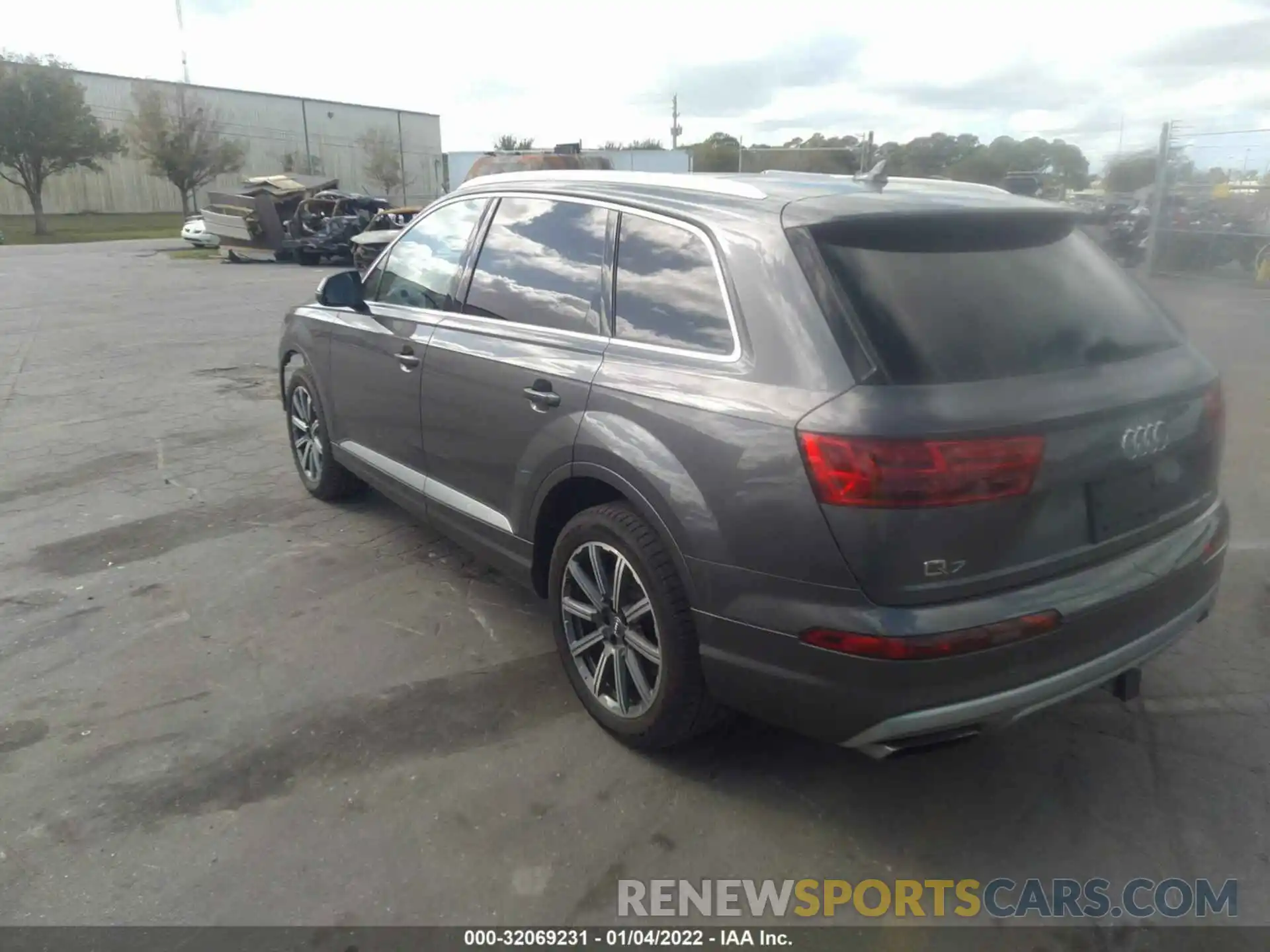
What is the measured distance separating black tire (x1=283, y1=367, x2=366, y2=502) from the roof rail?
5.72 feet

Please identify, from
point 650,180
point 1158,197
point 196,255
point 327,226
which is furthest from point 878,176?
point 196,255

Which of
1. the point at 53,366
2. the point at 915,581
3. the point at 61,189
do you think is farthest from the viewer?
the point at 61,189

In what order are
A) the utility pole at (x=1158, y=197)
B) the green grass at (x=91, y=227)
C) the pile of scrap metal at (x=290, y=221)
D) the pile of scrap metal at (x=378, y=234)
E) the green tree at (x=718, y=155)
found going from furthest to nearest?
the green grass at (x=91, y=227), the pile of scrap metal at (x=290, y=221), the green tree at (x=718, y=155), the pile of scrap metal at (x=378, y=234), the utility pole at (x=1158, y=197)

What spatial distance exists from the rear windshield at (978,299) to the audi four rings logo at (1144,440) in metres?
0.22

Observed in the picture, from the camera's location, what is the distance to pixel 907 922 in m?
2.60

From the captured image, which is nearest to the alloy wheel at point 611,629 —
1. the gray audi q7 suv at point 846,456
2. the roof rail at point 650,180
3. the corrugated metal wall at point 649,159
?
the gray audi q7 suv at point 846,456

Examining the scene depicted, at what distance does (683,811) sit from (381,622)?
1845mm

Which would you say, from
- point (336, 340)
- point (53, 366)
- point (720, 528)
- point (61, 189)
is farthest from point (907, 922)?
point (61, 189)

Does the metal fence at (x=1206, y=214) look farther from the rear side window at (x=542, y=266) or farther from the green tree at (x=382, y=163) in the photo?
the green tree at (x=382, y=163)

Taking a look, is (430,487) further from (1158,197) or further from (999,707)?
(1158,197)

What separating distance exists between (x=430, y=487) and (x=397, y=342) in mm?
694

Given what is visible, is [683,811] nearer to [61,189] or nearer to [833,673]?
[833,673]

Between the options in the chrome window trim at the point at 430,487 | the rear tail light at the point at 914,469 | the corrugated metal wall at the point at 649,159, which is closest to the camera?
the rear tail light at the point at 914,469

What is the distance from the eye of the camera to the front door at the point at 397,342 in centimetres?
429
